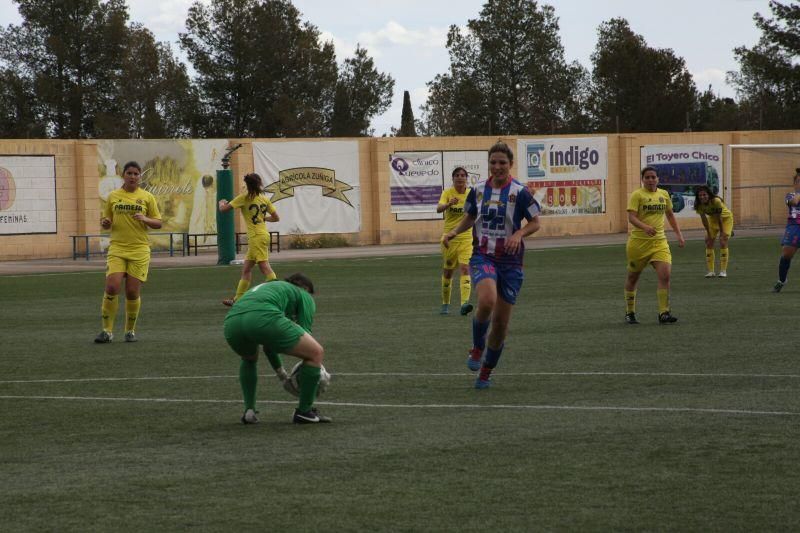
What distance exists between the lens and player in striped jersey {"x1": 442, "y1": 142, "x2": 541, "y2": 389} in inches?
426

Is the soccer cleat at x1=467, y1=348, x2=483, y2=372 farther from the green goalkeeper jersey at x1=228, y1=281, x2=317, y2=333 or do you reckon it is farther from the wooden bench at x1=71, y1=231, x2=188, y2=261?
the wooden bench at x1=71, y1=231, x2=188, y2=261

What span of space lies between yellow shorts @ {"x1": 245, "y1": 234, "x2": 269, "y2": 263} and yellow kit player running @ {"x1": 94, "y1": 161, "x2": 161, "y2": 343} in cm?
365

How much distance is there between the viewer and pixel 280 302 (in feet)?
28.3

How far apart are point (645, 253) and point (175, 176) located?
30.3 metres

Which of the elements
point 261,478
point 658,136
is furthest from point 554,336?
point 658,136

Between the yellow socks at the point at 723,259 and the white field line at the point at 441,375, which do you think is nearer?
the white field line at the point at 441,375

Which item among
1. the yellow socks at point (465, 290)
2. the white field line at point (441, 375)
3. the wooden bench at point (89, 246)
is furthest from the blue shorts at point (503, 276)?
the wooden bench at point (89, 246)

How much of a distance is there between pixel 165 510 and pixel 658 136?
4844cm

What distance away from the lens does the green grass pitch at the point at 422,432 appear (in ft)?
21.4

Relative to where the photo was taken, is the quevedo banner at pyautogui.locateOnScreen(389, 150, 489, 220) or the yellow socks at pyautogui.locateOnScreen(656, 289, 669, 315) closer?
the yellow socks at pyautogui.locateOnScreen(656, 289, 669, 315)

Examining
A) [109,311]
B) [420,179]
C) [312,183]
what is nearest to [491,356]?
[109,311]

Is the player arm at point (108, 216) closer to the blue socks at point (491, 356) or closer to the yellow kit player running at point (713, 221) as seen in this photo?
the blue socks at point (491, 356)

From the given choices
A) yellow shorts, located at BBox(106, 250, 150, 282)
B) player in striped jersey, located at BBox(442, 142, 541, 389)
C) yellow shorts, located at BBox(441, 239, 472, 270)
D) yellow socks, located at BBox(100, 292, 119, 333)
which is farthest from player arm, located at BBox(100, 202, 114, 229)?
player in striped jersey, located at BBox(442, 142, 541, 389)

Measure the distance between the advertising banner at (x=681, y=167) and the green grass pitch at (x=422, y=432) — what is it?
117ft
